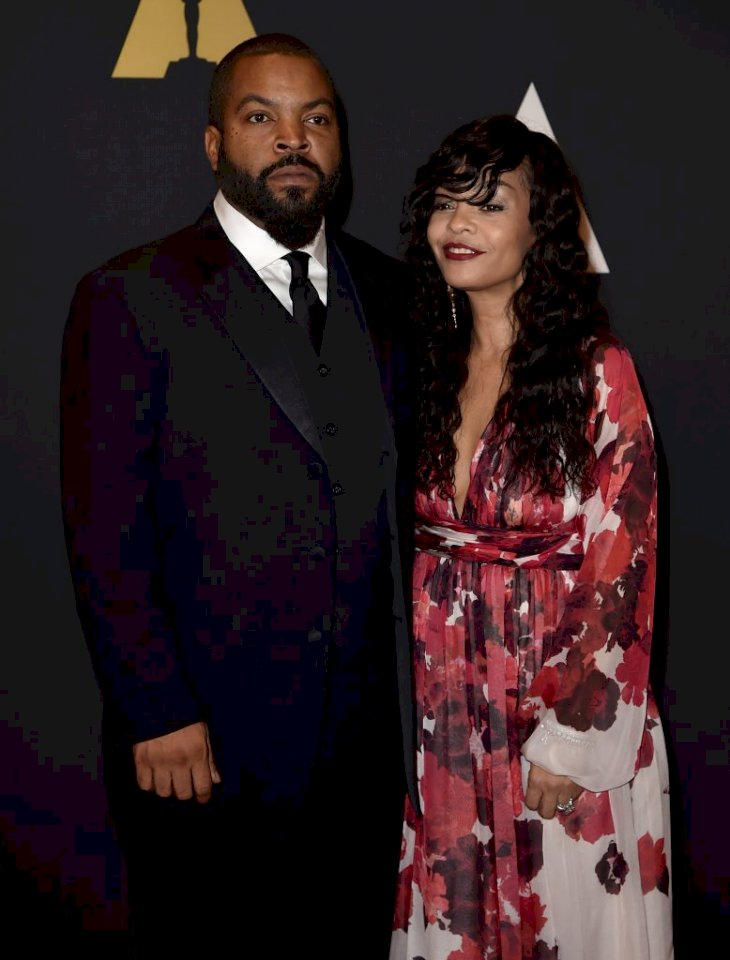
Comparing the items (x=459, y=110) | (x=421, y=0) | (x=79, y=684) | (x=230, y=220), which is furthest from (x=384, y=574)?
(x=421, y=0)

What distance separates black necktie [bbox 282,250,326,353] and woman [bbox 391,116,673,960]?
0.23m

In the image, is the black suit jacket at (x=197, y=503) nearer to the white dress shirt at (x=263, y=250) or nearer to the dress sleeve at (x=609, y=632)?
the white dress shirt at (x=263, y=250)

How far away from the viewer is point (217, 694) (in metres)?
1.45

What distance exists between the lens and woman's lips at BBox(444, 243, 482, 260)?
1.51 meters

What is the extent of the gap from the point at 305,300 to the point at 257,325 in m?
0.10

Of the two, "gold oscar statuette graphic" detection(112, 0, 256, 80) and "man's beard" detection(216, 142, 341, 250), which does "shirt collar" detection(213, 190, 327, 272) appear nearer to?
"man's beard" detection(216, 142, 341, 250)

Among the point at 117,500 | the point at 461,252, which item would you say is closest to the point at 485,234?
the point at 461,252

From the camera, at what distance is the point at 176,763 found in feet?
4.56

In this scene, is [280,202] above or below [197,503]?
above

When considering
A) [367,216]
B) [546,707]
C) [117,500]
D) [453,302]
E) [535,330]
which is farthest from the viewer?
[367,216]

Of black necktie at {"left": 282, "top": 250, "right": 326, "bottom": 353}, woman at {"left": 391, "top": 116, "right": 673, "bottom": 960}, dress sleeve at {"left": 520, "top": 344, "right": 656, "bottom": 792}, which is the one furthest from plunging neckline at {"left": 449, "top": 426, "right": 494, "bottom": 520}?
black necktie at {"left": 282, "top": 250, "right": 326, "bottom": 353}

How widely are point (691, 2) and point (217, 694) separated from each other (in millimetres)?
1576

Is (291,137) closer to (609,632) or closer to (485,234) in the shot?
(485,234)

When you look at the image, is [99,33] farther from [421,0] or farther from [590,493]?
[590,493]
